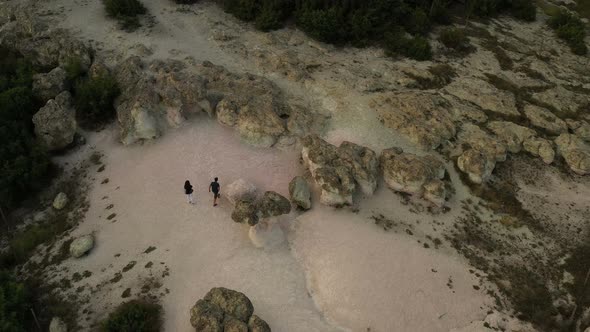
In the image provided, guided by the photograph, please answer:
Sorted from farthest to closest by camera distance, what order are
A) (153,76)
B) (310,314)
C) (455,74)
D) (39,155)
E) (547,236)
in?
(455,74), (153,76), (39,155), (547,236), (310,314)

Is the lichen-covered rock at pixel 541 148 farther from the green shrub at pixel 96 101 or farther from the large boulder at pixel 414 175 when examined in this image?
the green shrub at pixel 96 101

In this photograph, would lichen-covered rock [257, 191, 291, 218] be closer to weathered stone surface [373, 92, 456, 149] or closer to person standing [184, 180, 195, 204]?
person standing [184, 180, 195, 204]

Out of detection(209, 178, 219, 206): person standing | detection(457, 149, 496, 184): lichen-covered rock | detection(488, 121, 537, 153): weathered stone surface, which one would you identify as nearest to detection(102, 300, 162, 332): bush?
detection(209, 178, 219, 206): person standing

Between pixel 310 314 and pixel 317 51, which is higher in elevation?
pixel 317 51

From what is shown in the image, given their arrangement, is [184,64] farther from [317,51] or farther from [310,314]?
[310,314]

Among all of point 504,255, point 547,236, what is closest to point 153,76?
point 504,255

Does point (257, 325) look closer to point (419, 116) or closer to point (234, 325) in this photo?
point (234, 325)

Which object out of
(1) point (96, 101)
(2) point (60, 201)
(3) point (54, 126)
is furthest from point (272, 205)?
(3) point (54, 126)

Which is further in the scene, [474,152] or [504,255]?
[474,152]
